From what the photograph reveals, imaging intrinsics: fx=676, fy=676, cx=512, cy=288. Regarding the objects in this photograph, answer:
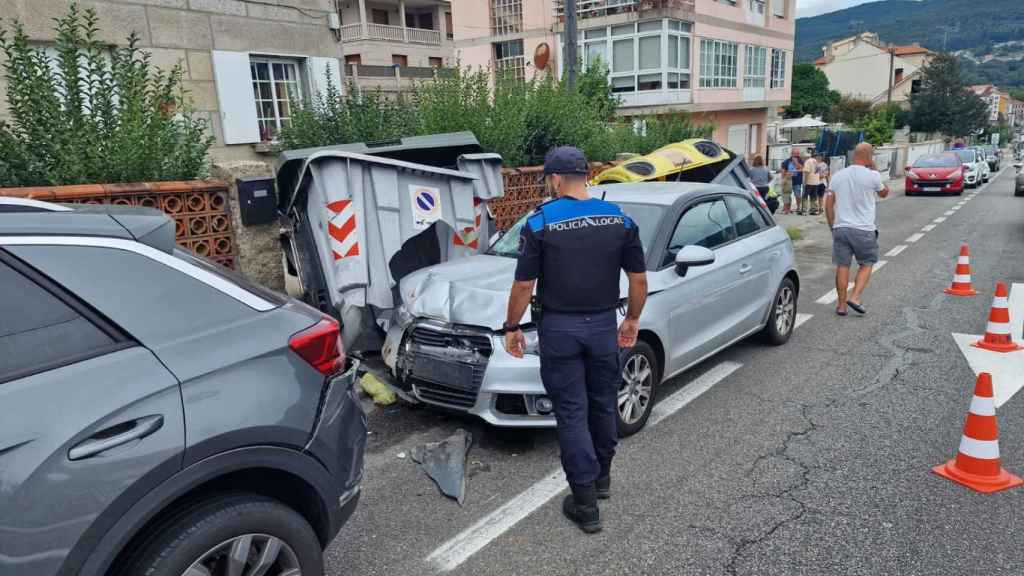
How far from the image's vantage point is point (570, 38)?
10.9 meters

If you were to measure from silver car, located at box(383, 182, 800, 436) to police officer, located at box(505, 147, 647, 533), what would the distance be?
65 centimetres

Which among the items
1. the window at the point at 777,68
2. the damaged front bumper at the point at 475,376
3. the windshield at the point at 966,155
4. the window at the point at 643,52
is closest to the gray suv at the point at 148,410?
the damaged front bumper at the point at 475,376

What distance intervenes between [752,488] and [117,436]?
10.1 ft

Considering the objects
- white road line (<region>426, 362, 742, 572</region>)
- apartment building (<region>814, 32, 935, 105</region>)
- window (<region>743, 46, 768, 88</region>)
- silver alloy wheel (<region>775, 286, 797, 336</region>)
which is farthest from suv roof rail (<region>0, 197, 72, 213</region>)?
apartment building (<region>814, 32, 935, 105</region>)

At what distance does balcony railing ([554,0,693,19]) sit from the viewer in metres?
23.9

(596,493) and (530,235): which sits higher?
(530,235)

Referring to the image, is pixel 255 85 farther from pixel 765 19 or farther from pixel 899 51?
pixel 899 51

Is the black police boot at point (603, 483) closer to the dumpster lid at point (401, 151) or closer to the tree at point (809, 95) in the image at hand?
the dumpster lid at point (401, 151)

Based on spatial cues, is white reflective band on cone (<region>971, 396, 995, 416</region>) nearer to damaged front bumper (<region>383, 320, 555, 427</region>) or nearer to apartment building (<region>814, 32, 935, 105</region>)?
damaged front bumper (<region>383, 320, 555, 427</region>)

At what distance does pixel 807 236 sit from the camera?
45.4 ft

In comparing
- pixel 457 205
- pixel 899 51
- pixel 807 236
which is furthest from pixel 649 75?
pixel 899 51

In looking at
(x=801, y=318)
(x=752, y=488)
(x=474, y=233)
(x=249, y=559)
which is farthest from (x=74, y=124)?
(x=801, y=318)

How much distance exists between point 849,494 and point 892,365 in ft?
8.20

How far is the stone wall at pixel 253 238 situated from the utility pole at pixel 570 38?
240 inches
